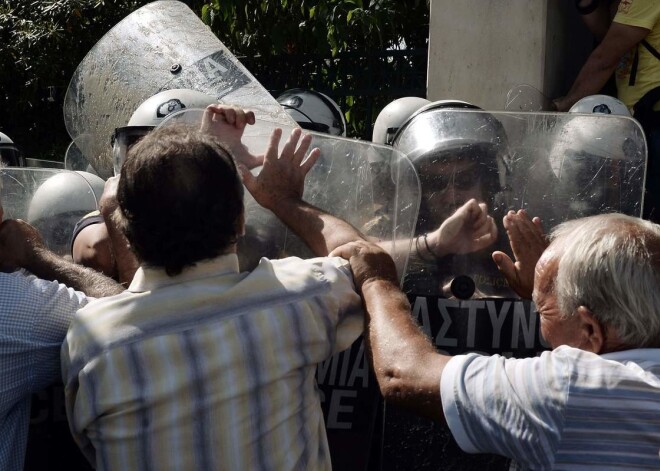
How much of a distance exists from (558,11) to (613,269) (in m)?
3.67

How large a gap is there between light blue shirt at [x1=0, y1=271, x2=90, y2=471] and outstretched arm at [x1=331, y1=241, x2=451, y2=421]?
645 millimetres

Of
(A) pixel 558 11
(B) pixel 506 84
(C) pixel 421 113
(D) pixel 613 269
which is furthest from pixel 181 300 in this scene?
(A) pixel 558 11

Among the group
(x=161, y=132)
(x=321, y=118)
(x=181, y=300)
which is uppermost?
(x=161, y=132)

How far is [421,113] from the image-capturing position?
307 centimetres

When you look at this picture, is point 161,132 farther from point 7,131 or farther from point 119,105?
point 7,131

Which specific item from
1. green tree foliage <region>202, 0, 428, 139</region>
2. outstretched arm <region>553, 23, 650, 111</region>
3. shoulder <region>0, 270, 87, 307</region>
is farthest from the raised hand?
green tree foliage <region>202, 0, 428, 139</region>

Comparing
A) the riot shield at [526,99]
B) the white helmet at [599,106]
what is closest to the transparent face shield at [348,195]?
the white helmet at [599,106]

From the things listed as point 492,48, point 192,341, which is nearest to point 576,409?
point 192,341

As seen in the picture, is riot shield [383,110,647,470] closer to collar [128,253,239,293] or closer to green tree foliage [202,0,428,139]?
collar [128,253,239,293]

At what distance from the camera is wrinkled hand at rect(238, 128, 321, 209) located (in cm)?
257

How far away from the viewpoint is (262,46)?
23.0 ft

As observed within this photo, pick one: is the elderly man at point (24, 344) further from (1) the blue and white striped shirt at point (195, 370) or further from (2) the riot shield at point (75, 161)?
(2) the riot shield at point (75, 161)

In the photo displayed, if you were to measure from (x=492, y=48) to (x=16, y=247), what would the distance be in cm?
316

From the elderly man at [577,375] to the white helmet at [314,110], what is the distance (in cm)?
268
